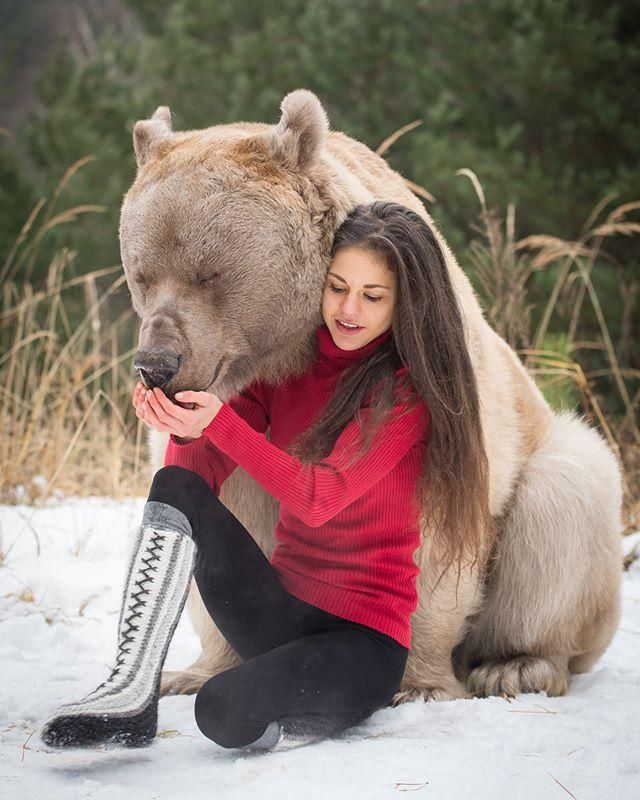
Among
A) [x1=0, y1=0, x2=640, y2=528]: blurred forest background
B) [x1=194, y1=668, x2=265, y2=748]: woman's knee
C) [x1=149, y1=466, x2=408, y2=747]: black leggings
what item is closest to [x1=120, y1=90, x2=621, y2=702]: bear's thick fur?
[x1=149, y1=466, x2=408, y2=747]: black leggings

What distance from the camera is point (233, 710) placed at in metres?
2.10

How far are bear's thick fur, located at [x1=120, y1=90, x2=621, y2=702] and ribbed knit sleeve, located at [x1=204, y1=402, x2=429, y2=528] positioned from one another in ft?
0.52

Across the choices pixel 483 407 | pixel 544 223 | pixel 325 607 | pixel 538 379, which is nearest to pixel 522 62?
pixel 544 223

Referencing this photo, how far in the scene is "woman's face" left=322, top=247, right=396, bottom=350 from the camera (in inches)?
92.9

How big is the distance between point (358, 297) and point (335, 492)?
459 mm

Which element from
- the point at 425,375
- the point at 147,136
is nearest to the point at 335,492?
the point at 425,375

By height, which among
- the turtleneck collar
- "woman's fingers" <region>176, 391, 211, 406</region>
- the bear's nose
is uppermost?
the turtleneck collar

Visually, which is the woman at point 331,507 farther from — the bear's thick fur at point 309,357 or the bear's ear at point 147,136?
the bear's ear at point 147,136

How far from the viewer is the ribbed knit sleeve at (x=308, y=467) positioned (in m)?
2.18

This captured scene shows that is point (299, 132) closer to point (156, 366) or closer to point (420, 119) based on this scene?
point (156, 366)

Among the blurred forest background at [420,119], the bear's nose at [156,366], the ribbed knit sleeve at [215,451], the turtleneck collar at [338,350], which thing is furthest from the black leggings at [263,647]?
the blurred forest background at [420,119]

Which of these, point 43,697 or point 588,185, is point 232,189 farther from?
point 588,185

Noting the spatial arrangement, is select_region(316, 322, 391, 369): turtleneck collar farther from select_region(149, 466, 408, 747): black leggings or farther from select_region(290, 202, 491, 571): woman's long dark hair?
select_region(149, 466, 408, 747): black leggings

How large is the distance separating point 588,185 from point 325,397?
7.65 metres
